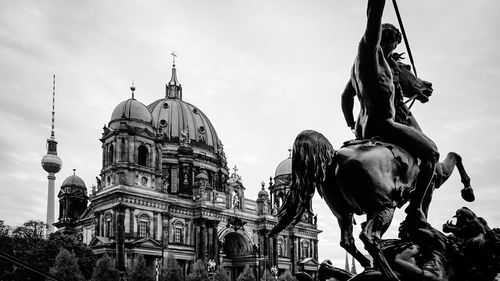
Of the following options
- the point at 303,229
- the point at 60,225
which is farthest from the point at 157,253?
the point at 303,229

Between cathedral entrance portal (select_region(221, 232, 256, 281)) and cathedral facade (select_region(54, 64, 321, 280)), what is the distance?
13 centimetres

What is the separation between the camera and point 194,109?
81062 millimetres

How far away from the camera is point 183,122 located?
77.0 m

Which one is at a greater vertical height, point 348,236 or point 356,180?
point 356,180

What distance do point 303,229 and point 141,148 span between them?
1141 inches

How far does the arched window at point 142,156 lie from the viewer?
6094cm

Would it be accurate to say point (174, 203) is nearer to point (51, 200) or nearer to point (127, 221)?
point (127, 221)

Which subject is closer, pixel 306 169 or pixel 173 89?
pixel 306 169

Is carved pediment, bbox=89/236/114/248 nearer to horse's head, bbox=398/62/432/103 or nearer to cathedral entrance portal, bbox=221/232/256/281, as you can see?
cathedral entrance portal, bbox=221/232/256/281

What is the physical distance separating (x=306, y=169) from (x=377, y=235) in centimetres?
83

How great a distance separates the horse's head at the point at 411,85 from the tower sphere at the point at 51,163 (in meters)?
109

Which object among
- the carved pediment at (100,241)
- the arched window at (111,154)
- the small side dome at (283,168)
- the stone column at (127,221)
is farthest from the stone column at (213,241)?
the small side dome at (283,168)

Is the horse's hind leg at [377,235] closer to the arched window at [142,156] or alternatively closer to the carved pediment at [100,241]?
the carved pediment at [100,241]

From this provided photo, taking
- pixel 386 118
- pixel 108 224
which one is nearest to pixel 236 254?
pixel 108 224
